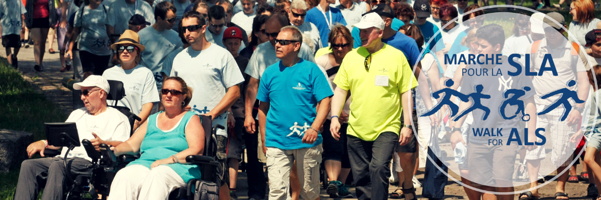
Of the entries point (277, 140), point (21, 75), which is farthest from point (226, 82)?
point (21, 75)

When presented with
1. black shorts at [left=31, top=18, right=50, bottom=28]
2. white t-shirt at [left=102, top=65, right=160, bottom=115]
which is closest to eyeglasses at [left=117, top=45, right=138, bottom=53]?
white t-shirt at [left=102, top=65, right=160, bottom=115]

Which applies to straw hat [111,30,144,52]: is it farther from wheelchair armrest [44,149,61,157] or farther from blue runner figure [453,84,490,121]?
blue runner figure [453,84,490,121]

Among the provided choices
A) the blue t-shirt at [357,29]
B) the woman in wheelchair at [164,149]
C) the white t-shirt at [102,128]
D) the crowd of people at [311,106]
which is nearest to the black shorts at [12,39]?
the crowd of people at [311,106]

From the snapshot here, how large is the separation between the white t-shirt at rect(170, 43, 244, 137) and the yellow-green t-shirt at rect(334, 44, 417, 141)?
4.05 ft

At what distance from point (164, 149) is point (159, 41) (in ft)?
10.1

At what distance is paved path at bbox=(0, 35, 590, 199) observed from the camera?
12.6m

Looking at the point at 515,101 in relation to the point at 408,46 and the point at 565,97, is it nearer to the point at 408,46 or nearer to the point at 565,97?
the point at 408,46

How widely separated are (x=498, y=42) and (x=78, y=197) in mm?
3850

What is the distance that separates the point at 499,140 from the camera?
1020 cm

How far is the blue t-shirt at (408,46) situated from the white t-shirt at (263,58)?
0.90 meters

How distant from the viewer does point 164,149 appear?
1008 centimetres

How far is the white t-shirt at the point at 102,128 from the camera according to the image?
10.4 m

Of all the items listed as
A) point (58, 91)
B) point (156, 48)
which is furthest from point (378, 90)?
point (58, 91)

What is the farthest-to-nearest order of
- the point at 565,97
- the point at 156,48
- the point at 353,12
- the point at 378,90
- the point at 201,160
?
the point at 353,12 < the point at 156,48 < the point at 565,97 < the point at 378,90 < the point at 201,160
